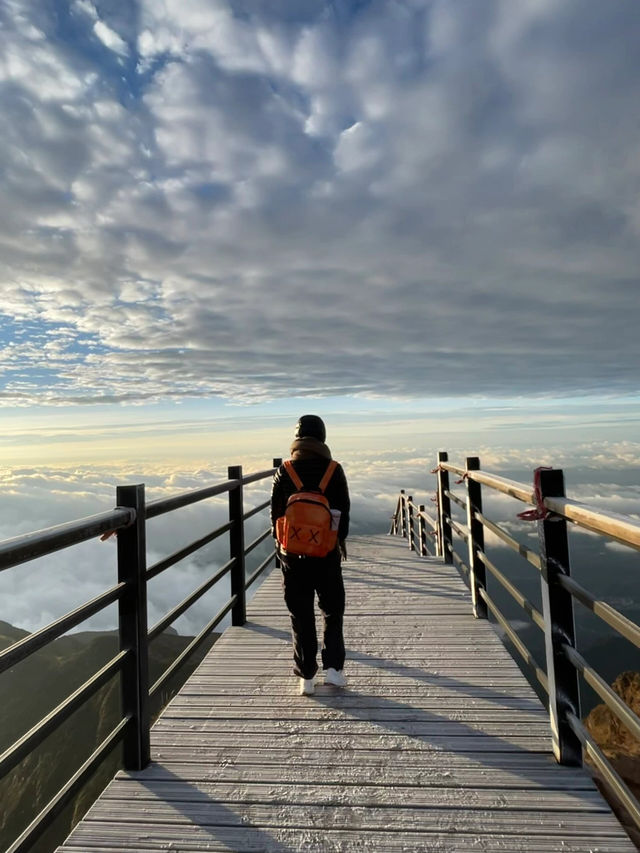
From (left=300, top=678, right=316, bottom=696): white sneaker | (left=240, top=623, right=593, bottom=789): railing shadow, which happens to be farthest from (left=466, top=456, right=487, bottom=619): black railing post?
(left=300, top=678, right=316, bottom=696): white sneaker

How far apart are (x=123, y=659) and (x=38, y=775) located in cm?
12333

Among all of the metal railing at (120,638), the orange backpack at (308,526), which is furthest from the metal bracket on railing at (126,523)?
the orange backpack at (308,526)

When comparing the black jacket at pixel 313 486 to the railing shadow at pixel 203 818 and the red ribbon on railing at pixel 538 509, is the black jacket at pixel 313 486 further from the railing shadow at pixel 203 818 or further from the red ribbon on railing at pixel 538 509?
the railing shadow at pixel 203 818

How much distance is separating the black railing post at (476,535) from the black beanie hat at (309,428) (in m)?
1.96

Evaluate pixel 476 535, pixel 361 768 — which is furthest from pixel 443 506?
pixel 361 768

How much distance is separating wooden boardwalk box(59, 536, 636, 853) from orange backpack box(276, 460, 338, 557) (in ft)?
3.68

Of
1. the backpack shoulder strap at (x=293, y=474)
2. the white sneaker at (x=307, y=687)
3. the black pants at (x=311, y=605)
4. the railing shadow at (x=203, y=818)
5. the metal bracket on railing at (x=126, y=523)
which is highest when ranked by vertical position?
the backpack shoulder strap at (x=293, y=474)

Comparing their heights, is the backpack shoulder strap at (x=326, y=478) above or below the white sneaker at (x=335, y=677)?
above

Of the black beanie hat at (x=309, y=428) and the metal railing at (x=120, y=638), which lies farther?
the black beanie hat at (x=309, y=428)

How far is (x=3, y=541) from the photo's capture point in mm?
1997

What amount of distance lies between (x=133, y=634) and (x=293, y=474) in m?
1.50

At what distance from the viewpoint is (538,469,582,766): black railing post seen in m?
2.86

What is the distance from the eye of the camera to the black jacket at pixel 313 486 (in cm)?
382

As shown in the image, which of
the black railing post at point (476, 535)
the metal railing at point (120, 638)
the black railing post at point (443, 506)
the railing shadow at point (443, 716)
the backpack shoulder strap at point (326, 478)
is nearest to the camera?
the metal railing at point (120, 638)
